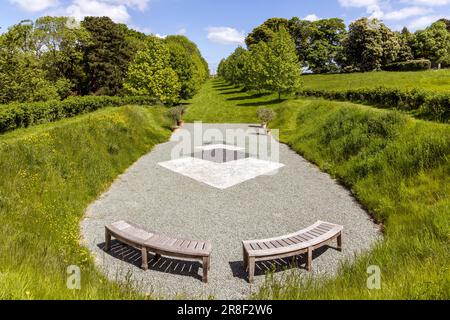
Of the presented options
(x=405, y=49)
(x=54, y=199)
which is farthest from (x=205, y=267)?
(x=405, y=49)

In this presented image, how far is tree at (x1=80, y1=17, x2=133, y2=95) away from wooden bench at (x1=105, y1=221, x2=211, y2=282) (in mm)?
40190

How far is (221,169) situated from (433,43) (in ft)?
194

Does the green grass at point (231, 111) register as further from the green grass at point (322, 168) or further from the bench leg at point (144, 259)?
the bench leg at point (144, 259)

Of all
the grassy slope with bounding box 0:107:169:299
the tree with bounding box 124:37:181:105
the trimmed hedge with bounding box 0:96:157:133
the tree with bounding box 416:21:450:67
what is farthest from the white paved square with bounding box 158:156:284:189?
the tree with bounding box 416:21:450:67

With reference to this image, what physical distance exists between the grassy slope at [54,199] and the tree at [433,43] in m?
59.9

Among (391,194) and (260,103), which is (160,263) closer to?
(391,194)

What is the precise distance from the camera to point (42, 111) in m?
15.4

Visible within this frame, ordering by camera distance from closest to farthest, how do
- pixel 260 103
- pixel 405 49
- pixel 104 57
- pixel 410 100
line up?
pixel 410 100 → pixel 260 103 → pixel 104 57 → pixel 405 49

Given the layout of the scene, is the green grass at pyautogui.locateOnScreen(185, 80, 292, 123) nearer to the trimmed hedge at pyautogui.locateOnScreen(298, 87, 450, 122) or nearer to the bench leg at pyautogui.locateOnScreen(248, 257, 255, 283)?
the trimmed hedge at pyautogui.locateOnScreen(298, 87, 450, 122)

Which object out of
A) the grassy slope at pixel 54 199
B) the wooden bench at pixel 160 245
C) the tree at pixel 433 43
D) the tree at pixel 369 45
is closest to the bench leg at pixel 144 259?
the wooden bench at pixel 160 245

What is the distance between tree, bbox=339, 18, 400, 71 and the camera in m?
52.9

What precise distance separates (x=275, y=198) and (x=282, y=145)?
9458 millimetres

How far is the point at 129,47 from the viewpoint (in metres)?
46.4
